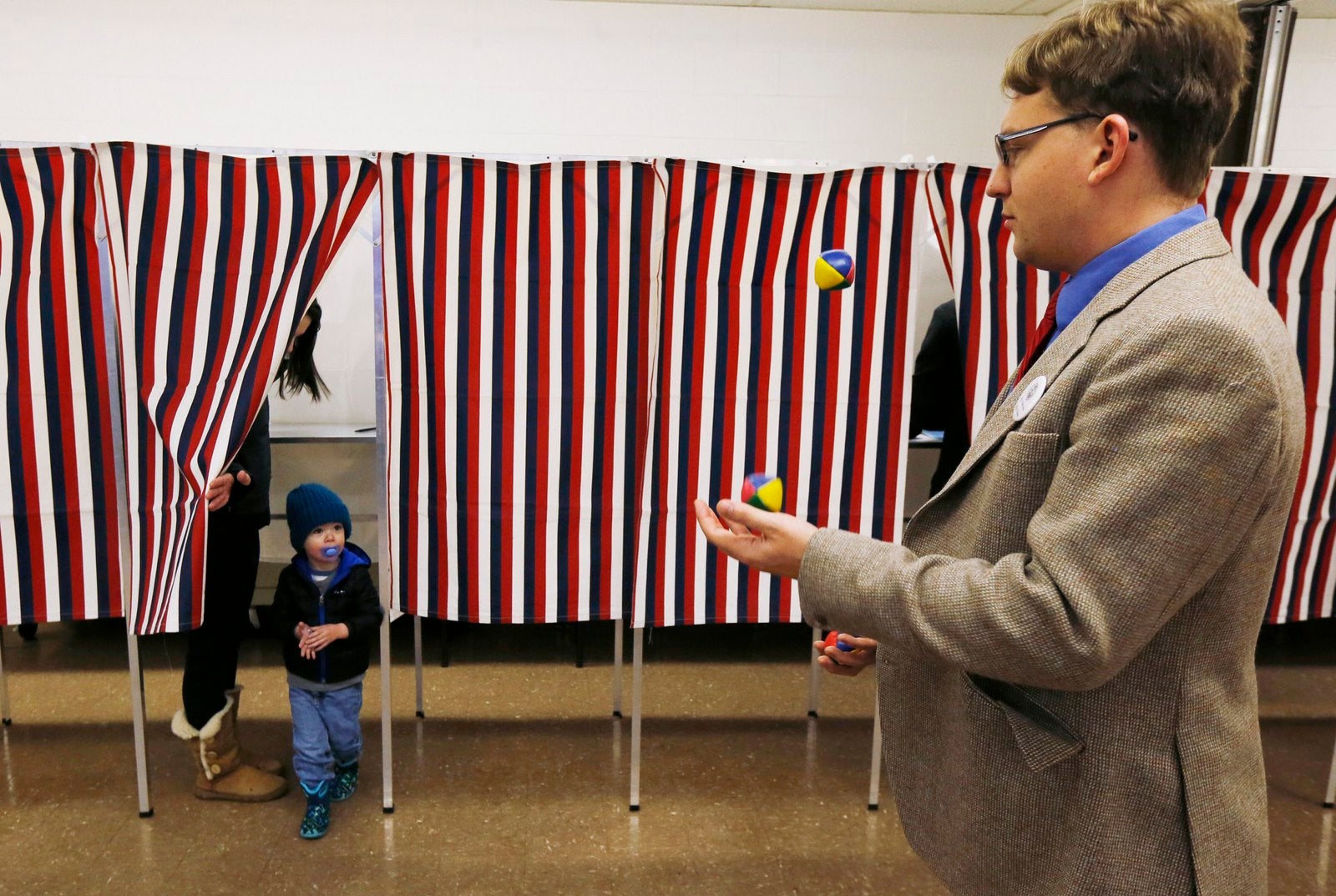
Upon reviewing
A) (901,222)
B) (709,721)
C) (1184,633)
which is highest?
(901,222)

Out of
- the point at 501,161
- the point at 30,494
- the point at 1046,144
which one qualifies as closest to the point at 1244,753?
the point at 1046,144

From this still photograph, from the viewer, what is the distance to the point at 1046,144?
32.9 inches

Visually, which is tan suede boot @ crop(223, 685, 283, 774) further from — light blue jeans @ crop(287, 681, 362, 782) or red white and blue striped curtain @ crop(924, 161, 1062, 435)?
red white and blue striped curtain @ crop(924, 161, 1062, 435)

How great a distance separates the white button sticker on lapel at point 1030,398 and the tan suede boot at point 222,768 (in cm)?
240

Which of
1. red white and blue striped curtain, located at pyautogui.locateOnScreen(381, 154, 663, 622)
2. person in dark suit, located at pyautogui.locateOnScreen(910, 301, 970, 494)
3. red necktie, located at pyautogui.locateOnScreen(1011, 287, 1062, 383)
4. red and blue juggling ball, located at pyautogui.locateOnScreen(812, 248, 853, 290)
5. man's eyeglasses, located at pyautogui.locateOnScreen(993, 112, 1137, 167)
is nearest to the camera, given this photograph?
man's eyeglasses, located at pyautogui.locateOnScreen(993, 112, 1137, 167)

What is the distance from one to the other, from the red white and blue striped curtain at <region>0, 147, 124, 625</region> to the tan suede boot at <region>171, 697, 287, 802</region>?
0.39m

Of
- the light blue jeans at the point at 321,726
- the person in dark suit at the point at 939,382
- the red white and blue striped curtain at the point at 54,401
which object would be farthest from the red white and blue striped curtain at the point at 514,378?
the person in dark suit at the point at 939,382

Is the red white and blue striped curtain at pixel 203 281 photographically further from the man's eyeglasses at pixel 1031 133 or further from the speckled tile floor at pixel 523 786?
the man's eyeglasses at pixel 1031 133

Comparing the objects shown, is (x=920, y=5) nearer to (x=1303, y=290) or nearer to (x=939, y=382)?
(x=939, y=382)

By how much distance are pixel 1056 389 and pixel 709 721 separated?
2.50 metres

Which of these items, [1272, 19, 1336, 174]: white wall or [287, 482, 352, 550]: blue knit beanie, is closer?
[287, 482, 352, 550]: blue knit beanie

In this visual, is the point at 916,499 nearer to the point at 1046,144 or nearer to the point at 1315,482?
the point at 1315,482

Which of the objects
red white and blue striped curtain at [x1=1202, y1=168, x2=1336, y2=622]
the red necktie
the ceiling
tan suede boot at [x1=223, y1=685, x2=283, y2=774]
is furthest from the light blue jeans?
the ceiling

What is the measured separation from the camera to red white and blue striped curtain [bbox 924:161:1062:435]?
2.31 metres
